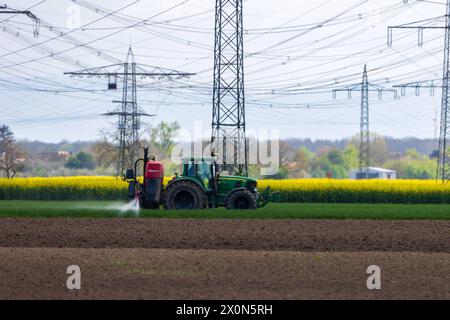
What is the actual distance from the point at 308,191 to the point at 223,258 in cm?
3137

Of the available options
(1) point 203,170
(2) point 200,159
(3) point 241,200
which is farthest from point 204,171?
(3) point 241,200

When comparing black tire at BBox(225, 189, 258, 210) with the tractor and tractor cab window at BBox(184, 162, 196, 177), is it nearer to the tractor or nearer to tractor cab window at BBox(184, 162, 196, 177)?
the tractor

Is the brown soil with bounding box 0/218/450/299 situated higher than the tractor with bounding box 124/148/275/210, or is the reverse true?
the tractor with bounding box 124/148/275/210

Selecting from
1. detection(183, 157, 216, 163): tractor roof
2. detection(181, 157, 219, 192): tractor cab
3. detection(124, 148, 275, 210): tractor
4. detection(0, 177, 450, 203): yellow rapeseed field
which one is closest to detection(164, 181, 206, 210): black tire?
detection(124, 148, 275, 210): tractor

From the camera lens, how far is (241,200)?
116 feet

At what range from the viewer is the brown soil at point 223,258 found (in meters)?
16.4

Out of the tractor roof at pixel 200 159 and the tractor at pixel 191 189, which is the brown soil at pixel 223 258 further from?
the tractor roof at pixel 200 159

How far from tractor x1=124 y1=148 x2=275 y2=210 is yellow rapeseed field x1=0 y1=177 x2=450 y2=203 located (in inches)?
592

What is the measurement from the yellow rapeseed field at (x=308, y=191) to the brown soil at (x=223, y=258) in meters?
20.9

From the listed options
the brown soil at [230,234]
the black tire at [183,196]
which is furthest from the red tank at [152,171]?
the brown soil at [230,234]

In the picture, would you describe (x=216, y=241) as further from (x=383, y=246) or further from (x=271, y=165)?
(x=271, y=165)

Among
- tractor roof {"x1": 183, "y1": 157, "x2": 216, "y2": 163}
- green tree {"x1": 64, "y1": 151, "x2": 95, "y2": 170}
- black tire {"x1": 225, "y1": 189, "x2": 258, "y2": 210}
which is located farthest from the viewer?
green tree {"x1": 64, "y1": 151, "x2": 95, "y2": 170}

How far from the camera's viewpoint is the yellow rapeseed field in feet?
170
